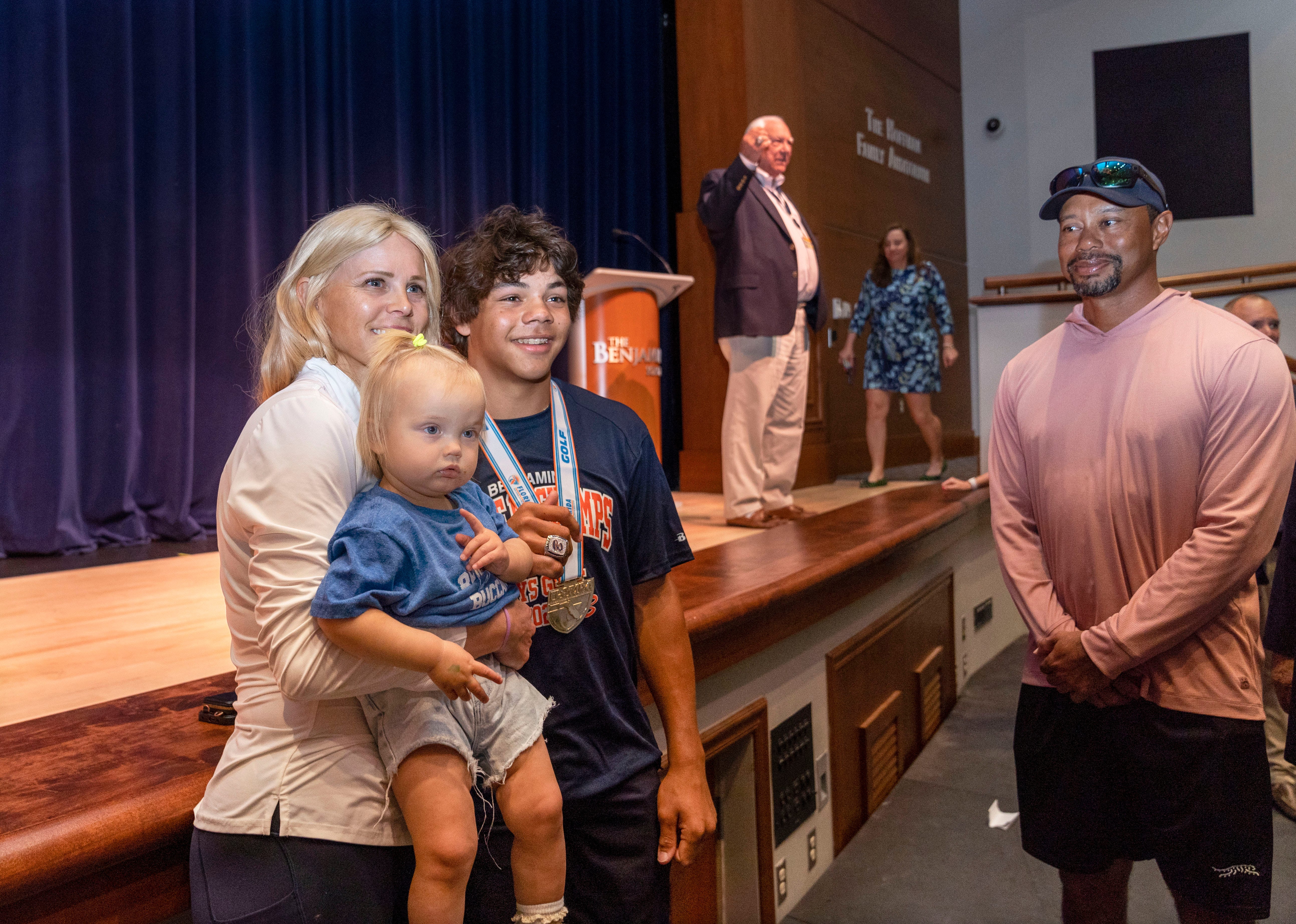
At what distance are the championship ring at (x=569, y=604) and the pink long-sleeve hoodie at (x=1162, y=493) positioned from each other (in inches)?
32.1

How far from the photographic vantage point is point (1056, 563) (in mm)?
1672

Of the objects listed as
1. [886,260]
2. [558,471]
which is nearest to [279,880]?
[558,471]

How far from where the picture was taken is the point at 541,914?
3.69ft

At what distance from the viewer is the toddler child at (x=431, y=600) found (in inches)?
36.8

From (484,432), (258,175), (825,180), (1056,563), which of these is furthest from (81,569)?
(825,180)

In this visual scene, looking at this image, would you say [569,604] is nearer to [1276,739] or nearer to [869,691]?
[869,691]

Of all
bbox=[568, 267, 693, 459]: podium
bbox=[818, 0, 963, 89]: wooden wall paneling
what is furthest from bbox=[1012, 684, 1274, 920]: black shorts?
bbox=[818, 0, 963, 89]: wooden wall paneling

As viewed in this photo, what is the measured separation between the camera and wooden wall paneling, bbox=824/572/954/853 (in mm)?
2945

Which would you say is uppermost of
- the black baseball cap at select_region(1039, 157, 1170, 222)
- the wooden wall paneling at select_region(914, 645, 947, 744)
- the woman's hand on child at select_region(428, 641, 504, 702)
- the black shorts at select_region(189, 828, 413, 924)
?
the black baseball cap at select_region(1039, 157, 1170, 222)

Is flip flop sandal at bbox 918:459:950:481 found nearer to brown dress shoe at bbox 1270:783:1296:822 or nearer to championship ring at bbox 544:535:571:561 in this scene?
brown dress shoe at bbox 1270:783:1296:822

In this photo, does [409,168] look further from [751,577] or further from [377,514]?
[377,514]

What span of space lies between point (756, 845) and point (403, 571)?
73.8 inches

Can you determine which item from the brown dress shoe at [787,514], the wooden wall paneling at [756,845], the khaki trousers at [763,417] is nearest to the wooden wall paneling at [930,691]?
the brown dress shoe at [787,514]

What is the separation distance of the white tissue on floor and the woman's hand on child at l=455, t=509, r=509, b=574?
282 centimetres
